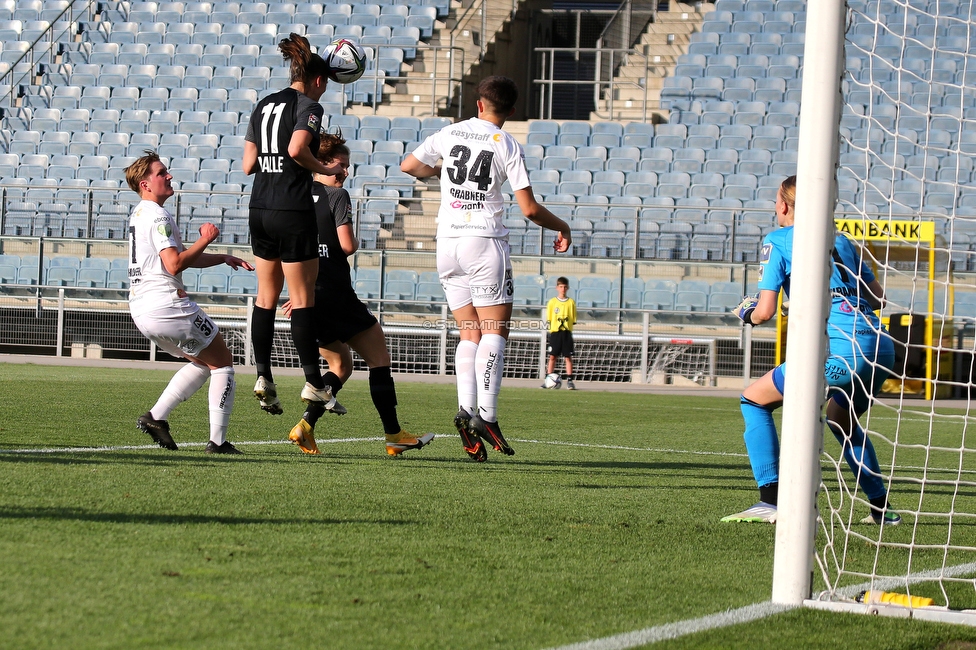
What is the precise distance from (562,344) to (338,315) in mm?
12207

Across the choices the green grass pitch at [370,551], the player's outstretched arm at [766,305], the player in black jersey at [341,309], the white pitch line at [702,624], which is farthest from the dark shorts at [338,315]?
the white pitch line at [702,624]

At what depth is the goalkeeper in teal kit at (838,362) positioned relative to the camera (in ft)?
16.7

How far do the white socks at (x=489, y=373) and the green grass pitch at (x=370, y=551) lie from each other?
12.7 inches

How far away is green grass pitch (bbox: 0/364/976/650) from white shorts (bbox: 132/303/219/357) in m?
0.58

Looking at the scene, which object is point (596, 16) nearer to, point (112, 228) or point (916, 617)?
point (112, 228)

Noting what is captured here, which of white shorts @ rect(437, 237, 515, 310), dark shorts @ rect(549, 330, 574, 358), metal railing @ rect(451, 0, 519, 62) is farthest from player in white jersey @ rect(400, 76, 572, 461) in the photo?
metal railing @ rect(451, 0, 519, 62)

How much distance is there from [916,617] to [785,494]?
49cm

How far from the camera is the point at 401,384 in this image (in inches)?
685

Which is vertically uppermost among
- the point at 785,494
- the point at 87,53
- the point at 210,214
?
the point at 87,53

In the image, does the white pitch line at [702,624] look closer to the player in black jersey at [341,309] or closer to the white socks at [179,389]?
the player in black jersey at [341,309]

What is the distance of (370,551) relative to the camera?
388cm

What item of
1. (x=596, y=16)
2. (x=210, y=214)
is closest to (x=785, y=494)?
(x=210, y=214)

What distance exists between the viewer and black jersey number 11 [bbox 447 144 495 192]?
6.92 meters

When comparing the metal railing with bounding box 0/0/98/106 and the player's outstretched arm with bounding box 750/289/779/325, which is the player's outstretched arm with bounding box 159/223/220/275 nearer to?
the player's outstretched arm with bounding box 750/289/779/325
